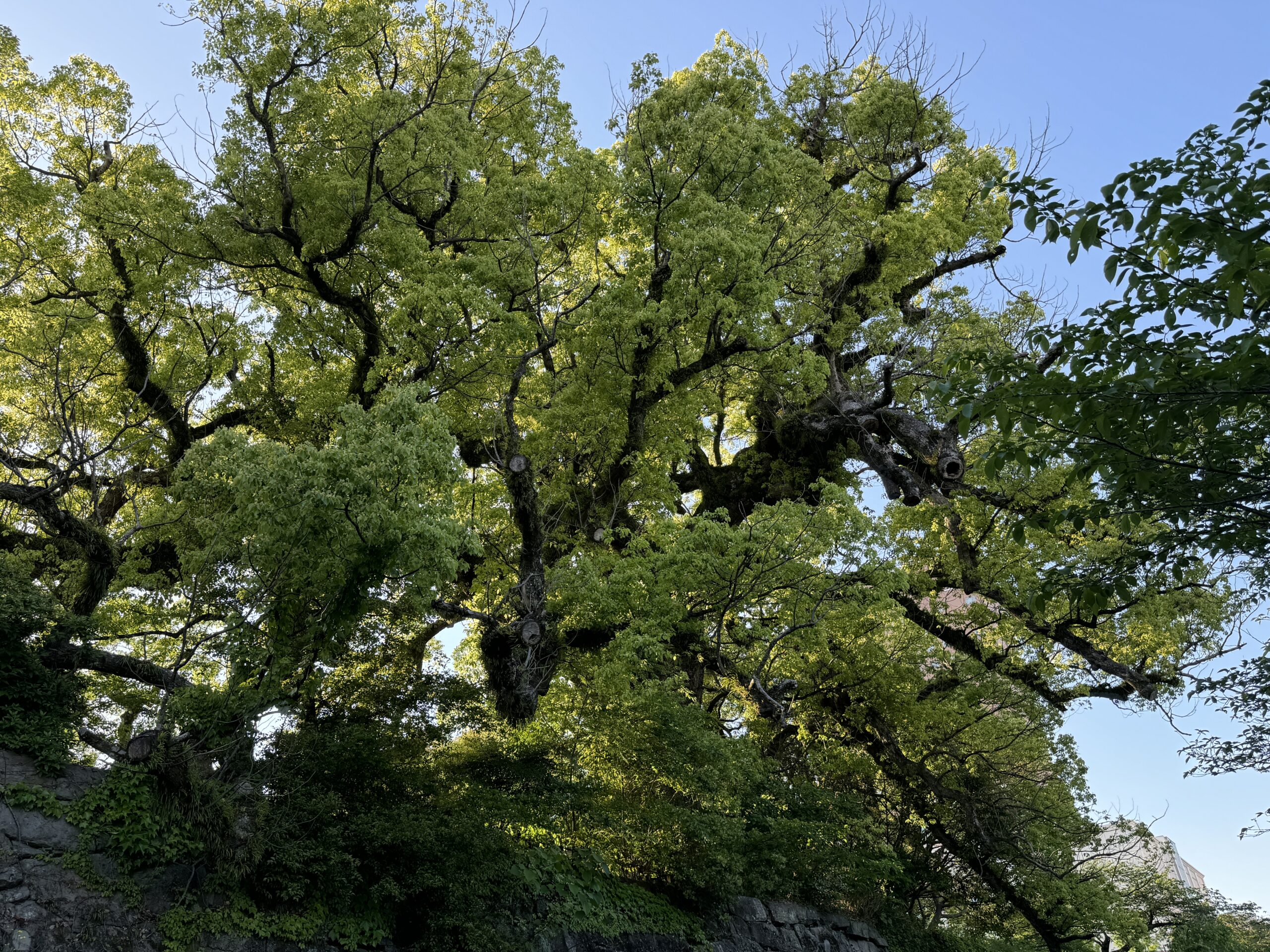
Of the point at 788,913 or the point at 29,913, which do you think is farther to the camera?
the point at 788,913

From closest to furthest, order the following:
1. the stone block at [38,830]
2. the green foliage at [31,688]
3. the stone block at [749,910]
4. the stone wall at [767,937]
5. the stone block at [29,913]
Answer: the stone block at [29,913] < the stone block at [38,830] < the green foliage at [31,688] < the stone wall at [767,937] < the stone block at [749,910]

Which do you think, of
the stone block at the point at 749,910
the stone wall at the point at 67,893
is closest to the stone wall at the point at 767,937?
the stone block at the point at 749,910

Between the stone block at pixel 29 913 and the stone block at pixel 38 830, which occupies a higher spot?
the stone block at pixel 38 830

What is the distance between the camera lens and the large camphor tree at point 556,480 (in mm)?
8125

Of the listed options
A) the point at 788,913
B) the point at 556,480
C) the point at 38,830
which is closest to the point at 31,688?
the point at 38,830

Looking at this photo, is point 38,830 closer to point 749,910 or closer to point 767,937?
point 749,910

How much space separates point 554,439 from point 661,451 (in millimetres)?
1572

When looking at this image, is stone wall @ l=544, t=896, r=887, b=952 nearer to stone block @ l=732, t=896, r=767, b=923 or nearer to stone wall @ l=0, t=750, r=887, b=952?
stone block @ l=732, t=896, r=767, b=923

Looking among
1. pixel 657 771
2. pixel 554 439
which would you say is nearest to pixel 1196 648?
pixel 657 771

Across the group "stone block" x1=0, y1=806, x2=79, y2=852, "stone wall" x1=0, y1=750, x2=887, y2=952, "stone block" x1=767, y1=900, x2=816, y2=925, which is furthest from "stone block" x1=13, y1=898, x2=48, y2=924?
"stone block" x1=767, y1=900, x2=816, y2=925

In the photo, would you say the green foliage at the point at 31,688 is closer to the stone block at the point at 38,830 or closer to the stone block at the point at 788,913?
the stone block at the point at 38,830

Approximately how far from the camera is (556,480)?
43.3 feet

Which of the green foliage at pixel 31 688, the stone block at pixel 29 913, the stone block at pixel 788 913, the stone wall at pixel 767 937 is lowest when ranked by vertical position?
the stone block at pixel 29 913

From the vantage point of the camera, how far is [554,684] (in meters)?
12.6
